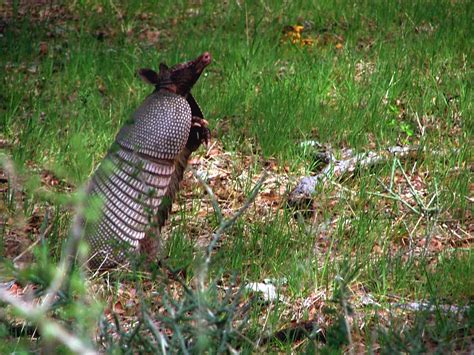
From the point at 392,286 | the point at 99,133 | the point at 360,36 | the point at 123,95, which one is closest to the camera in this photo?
the point at 392,286

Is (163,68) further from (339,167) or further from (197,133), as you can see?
(339,167)

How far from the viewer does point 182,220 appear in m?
4.02

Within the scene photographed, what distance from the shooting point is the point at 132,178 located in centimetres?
346

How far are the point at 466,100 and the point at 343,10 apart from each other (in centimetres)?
199

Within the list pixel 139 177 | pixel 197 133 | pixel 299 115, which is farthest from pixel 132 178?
pixel 299 115

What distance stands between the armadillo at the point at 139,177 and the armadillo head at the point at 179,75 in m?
0.03

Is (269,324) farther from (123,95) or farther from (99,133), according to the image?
(123,95)

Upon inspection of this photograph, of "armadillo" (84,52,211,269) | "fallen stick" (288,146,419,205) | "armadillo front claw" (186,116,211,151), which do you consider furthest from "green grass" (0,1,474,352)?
"armadillo front claw" (186,116,211,151)

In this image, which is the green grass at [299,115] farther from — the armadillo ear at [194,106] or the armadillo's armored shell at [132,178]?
the armadillo ear at [194,106]

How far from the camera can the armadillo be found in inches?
138

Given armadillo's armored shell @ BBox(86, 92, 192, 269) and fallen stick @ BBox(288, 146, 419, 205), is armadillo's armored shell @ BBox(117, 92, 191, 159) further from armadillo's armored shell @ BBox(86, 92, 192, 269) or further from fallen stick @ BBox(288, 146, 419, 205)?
fallen stick @ BBox(288, 146, 419, 205)

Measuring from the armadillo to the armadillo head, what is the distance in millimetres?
28

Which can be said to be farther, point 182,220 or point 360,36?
point 360,36

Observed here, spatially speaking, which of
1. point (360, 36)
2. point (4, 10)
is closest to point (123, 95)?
point (360, 36)
